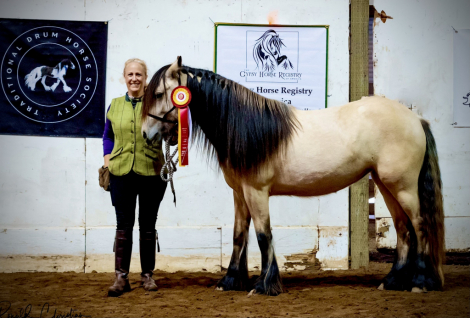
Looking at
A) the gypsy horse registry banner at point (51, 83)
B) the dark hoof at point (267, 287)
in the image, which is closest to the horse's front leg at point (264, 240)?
the dark hoof at point (267, 287)

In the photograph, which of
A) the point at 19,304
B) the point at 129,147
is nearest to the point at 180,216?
the point at 129,147

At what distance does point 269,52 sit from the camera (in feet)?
13.6

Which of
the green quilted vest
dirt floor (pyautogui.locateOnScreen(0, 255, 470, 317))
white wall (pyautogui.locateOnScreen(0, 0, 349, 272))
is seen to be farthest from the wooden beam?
the green quilted vest

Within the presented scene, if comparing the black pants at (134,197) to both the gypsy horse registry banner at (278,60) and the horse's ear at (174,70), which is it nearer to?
the horse's ear at (174,70)

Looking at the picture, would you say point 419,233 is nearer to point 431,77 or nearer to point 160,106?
point 431,77

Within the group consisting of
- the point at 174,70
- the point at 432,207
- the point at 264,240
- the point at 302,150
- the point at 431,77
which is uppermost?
the point at 431,77

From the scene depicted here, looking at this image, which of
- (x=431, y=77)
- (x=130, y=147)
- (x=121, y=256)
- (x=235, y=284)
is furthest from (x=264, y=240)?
(x=431, y=77)

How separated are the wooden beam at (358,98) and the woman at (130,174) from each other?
1987mm

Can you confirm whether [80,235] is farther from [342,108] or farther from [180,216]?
[342,108]

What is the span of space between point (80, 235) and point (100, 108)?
1207mm

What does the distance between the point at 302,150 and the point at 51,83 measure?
251 cm

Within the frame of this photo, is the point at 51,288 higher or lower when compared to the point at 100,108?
lower

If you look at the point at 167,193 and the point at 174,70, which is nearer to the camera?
the point at 174,70

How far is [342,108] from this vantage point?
10.7 ft
